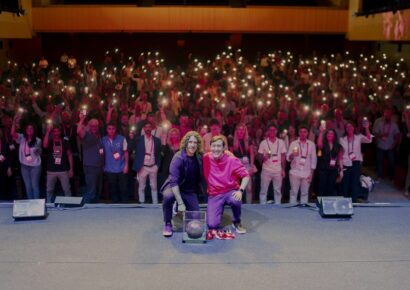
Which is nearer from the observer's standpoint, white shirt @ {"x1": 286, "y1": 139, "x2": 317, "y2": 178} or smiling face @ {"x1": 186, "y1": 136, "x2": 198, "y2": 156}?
smiling face @ {"x1": 186, "y1": 136, "x2": 198, "y2": 156}

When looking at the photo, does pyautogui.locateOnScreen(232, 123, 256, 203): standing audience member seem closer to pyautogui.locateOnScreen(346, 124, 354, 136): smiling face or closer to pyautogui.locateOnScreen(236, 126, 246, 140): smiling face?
pyautogui.locateOnScreen(236, 126, 246, 140): smiling face

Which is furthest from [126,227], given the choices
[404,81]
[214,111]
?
[404,81]

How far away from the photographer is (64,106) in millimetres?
9969

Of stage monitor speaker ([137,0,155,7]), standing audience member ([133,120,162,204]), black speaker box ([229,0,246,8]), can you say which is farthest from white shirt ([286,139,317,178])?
stage monitor speaker ([137,0,155,7])

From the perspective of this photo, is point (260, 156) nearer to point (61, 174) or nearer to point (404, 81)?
point (61, 174)

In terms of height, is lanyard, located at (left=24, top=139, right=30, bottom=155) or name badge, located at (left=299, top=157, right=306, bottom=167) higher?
lanyard, located at (left=24, top=139, right=30, bottom=155)

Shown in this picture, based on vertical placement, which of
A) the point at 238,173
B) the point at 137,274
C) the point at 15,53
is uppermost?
the point at 15,53

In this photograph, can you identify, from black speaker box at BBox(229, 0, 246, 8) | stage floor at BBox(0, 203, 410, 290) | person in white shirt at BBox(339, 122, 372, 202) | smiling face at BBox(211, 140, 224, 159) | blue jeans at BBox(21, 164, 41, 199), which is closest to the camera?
stage floor at BBox(0, 203, 410, 290)

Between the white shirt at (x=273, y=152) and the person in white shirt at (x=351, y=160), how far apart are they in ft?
3.28

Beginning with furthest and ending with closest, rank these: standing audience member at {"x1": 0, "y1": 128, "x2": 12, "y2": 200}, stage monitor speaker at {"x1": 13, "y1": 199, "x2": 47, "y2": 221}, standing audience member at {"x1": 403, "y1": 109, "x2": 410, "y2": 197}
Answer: standing audience member at {"x1": 403, "y1": 109, "x2": 410, "y2": 197} < standing audience member at {"x1": 0, "y1": 128, "x2": 12, "y2": 200} < stage monitor speaker at {"x1": 13, "y1": 199, "x2": 47, "y2": 221}

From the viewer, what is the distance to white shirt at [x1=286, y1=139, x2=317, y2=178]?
7.28 m

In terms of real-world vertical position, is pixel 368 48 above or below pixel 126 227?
above

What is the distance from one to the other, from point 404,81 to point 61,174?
9.69m

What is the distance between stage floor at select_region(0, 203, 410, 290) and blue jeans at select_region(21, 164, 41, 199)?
49.8 inches
